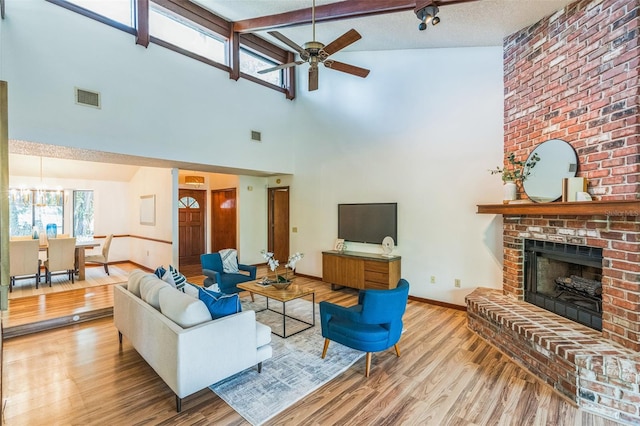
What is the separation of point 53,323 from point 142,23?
4.34m

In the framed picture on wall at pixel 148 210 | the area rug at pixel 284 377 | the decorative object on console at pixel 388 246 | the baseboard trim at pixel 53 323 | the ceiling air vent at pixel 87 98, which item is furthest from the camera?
the framed picture on wall at pixel 148 210

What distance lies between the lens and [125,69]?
4.21 meters

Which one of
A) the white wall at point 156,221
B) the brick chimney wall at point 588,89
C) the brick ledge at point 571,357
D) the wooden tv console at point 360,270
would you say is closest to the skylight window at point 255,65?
the white wall at point 156,221

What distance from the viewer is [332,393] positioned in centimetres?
253

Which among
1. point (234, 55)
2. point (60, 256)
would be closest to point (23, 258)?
point (60, 256)

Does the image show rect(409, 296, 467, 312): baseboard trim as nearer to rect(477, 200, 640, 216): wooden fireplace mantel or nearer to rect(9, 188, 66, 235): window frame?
rect(477, 200, 640, 216): wooden fireplace mantel

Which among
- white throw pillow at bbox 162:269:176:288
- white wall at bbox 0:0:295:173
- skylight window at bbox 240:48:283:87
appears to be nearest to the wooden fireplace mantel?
white throw pillow at bbox 162:269:176:288

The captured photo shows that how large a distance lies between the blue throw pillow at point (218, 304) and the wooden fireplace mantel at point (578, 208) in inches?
126

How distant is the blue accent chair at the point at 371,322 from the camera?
8.89 feet

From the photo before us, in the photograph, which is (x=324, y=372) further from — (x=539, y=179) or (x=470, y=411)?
(x=539, y=179)

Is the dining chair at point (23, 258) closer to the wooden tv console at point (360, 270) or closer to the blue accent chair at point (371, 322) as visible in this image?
the wooden tv console at point (360, 270)

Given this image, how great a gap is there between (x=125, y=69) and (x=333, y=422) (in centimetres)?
503

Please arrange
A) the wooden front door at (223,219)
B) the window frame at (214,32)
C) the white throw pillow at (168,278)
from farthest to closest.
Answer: the wooden front door at (223,219)
the window frame at (214,32)
the white throw pillow at (168,278)

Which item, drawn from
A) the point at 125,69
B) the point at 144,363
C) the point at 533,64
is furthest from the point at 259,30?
the point at 144,363
